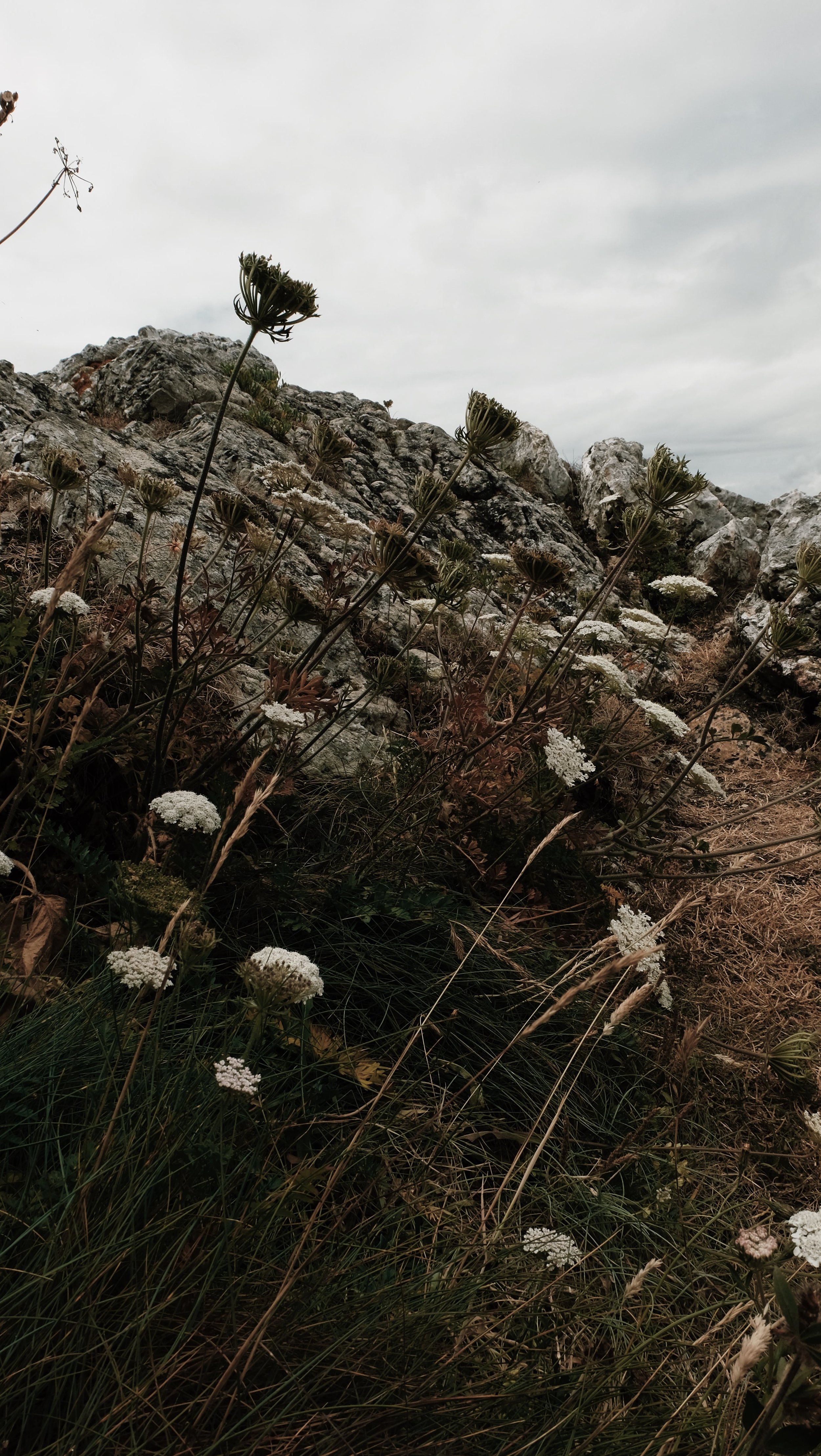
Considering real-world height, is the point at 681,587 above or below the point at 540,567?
above

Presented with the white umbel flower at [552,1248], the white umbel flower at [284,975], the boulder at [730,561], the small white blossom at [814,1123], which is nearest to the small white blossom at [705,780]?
the small white blossom at [814,1123]

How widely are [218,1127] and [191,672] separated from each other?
205 centimetres

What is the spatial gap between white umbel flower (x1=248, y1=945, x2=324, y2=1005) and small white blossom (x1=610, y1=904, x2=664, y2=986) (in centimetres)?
111

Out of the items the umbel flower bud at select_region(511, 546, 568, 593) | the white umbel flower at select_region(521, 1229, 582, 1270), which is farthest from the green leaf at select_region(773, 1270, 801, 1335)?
the umbel flower bud at select_region(511, 546, 568, 593)

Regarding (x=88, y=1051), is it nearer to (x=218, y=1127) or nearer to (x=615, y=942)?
(x=218, y=1127)

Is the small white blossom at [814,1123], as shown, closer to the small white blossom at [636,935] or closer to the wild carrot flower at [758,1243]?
the small white blossom at [636,935]

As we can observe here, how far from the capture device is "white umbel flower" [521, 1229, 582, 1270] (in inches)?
60.7

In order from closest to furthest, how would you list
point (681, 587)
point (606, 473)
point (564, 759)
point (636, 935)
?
1. point (636, 935)
2. point (564, 759)
3. point (681, 587)
4. point (606, 473)

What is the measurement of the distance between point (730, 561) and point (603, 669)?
583 cm

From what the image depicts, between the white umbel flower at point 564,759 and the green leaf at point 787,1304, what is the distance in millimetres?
1940

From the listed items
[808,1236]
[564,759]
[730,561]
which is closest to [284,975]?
[808,1236]

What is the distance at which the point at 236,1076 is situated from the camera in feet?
4.19

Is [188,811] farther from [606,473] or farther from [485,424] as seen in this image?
[606,473]

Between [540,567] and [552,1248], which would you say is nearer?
[552,1248]
